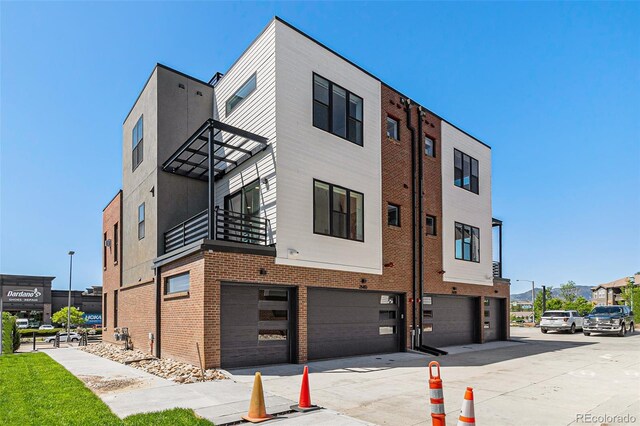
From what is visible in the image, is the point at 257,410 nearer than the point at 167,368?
Yes

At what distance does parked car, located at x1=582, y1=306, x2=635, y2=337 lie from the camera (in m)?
27.7

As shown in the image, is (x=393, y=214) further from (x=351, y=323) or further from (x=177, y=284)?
(x=177, y=284)

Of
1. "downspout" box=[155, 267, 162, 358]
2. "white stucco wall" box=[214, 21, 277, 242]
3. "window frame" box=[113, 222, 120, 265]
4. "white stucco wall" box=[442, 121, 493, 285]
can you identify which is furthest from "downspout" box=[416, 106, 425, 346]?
"window frame" box=[113, 222, 120, 265]

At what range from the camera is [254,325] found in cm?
1265

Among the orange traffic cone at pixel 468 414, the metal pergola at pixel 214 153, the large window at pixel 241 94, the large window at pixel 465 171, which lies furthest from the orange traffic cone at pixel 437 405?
the large window at pixel 465 171

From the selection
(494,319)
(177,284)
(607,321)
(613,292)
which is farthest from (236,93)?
(613,292)

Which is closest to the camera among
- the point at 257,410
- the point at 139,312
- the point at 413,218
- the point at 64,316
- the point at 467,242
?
the point at 257,410

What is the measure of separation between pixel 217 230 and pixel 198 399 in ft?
21.0

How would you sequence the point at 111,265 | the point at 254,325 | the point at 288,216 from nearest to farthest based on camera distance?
the point at 254,325 < the point at 288,216 < the point at 111,265

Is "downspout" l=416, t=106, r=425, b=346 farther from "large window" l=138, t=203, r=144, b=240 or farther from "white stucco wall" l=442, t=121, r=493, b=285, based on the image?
"large window" l=138, t=203, r=144, b=240

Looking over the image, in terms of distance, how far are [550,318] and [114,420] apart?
105 feet

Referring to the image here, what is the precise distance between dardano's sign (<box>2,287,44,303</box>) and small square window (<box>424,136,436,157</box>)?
61439 millimetres

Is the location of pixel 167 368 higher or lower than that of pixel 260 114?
lower

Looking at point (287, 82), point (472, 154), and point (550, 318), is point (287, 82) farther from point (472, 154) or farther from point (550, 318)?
point (550, 318)
